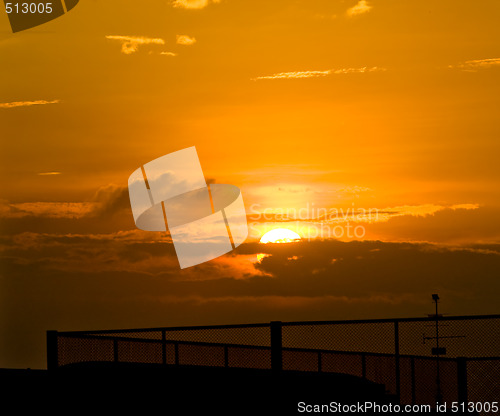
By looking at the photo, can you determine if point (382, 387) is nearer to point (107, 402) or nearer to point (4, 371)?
point (107, 402)

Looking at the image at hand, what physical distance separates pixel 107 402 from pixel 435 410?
584 centimetres

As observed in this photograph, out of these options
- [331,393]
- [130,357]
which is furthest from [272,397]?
[130,357]

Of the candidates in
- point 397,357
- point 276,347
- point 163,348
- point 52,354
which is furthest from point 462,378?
point 52,354

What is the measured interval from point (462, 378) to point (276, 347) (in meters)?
3.46

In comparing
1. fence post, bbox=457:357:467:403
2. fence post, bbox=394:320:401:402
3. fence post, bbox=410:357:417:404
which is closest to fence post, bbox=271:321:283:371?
fence post, bbox=394:320:401:402

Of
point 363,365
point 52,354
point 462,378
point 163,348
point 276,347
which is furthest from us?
point 163,348

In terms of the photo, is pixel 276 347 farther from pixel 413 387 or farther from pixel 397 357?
pixel 413 387

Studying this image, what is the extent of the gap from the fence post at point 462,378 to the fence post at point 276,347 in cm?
331

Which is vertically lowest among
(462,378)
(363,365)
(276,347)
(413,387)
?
(413,387)

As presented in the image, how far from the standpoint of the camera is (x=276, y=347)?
16.2m

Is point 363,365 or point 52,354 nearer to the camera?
point 363,365

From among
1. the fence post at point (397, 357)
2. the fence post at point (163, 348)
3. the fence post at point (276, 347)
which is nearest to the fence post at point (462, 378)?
the fence post at point (397, 357)

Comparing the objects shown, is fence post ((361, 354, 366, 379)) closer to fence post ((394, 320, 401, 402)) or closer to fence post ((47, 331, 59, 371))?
fence post ((394, 320, 401, 402))

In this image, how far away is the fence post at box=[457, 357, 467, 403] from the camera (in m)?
14.5
